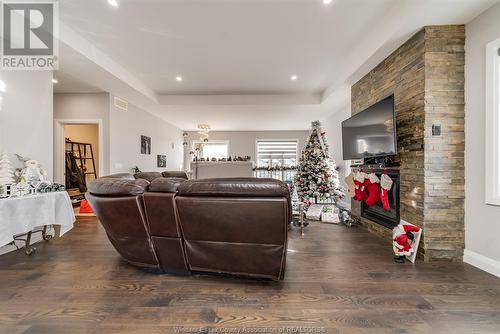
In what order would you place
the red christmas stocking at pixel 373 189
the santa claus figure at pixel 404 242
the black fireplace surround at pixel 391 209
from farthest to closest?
1. the red christmas stocking at pixel 373 189
2. the black fireplace surround at pixel 391 209
3. the santa claus figure at pixel 404 242

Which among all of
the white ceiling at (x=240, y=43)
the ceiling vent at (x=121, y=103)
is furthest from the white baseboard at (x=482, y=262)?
the ceiling vent at (x=121, y=103)

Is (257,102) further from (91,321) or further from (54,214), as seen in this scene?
(91,321)

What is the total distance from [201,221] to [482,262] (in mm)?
2932

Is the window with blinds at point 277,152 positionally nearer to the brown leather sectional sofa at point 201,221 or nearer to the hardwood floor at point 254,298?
the hardwood floor at point 254,298

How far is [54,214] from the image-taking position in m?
2.81

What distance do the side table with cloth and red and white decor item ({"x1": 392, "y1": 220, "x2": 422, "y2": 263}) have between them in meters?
4.05

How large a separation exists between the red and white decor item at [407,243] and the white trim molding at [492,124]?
73 cm

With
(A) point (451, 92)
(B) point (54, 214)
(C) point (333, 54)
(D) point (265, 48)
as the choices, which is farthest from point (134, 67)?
(A) point (451, 92)

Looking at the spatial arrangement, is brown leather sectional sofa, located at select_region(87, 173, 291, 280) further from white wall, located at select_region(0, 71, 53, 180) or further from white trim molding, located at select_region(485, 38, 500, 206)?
white trim molding, located at select_region(485, 38, 500, 206)

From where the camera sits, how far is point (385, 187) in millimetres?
3164

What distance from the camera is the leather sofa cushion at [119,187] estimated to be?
6.69ft

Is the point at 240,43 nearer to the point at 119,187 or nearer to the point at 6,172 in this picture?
the point at 119,187

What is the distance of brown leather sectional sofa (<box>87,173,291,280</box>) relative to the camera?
5.91 ft

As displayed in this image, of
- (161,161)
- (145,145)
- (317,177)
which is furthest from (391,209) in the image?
(161,161)
